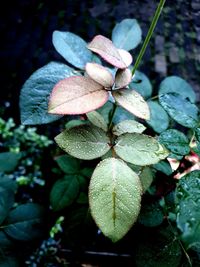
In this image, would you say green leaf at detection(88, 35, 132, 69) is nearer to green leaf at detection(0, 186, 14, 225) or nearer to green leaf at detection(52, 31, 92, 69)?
green leaf at detection(52, 31, 92, 69)

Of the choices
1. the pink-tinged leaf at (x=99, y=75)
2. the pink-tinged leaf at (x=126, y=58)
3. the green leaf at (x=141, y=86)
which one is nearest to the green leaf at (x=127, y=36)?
the green leaf at (x=141, y=86)

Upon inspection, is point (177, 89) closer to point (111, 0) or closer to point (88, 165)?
point (88, 165)

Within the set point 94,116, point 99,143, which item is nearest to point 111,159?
point 99,143

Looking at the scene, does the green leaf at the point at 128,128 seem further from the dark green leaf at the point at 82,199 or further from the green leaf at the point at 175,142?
the dark green leaf at the point at 82,199

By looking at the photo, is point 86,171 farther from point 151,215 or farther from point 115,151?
point 115,151

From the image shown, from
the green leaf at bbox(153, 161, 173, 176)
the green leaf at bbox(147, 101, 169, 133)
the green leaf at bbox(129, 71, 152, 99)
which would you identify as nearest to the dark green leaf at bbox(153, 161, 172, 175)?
the green leaf at bbox(153, 161, 173, 176)
